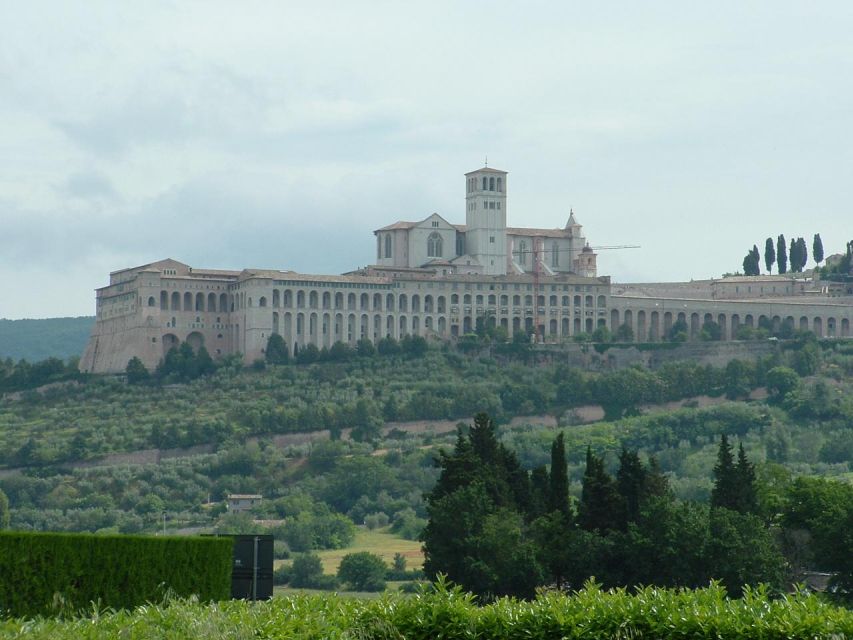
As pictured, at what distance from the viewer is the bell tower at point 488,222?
427 ft

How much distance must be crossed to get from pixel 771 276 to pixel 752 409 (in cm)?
2568

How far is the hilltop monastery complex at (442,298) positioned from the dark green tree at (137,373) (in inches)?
48.1

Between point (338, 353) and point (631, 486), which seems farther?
point (338, 353)

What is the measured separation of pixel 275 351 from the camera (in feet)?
380

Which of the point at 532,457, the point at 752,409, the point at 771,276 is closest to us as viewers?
the point at 532,457

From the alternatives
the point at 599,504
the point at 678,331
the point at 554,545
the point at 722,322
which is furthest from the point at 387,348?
the point at 554,545

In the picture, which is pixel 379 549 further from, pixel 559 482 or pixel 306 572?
pixel 559 482

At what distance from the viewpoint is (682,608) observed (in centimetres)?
2230

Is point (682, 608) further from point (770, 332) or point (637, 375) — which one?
point (770, 332)

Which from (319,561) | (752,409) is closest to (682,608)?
(319,561)

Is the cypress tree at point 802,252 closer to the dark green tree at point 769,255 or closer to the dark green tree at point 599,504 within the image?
the dark green tree at point 769,255

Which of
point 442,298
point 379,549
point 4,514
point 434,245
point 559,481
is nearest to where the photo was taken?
point 559,481

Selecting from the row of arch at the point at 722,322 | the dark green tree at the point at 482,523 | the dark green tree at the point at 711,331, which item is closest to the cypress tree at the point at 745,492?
the dark green tree at the point at 482,523

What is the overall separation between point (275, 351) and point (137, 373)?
814 cm
